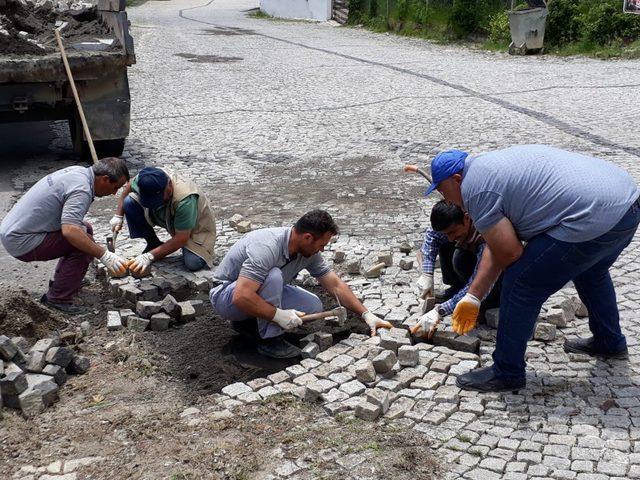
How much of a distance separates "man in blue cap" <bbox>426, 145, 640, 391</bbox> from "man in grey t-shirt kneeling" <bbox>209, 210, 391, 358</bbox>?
100 centimetres

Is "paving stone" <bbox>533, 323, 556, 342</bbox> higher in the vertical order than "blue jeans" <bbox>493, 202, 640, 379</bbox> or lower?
lower

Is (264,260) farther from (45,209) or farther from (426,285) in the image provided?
(45,209)

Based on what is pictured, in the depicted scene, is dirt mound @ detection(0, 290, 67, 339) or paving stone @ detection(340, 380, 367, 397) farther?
dirt mound @ detection(0, 290, 67, 339)

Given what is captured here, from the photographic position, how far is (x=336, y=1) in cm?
3166

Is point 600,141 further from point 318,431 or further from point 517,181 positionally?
point 318,431

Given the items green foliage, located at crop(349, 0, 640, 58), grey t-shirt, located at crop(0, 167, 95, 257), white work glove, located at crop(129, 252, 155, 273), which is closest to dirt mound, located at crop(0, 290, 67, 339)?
grey t-shirt, located at crop(0, 167, 95, 257)

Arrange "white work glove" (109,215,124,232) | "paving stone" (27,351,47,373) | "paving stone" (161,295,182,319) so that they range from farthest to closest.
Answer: "white work glove" (109,215,124,232)
"paving stone" (161,295,182,319)
"paving stone" (27,351,47,373)

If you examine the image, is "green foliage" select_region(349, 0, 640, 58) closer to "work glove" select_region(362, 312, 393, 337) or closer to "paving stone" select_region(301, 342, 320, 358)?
"work glove" select_region(362, 312, 393, 337)

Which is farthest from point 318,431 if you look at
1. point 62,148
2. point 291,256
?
point 62,148

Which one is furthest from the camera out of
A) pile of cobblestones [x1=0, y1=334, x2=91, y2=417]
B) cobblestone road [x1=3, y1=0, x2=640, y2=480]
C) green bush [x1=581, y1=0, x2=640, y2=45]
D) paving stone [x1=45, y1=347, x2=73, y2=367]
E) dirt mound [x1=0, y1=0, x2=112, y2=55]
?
green bush [x1=581, y1=0, x2=640, y2=45]

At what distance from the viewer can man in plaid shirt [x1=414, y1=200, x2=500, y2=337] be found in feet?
16.5

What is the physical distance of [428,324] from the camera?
5.08 meters

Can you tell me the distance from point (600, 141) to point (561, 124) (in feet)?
3.52

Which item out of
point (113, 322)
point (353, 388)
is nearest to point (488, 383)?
point (353, 388)
